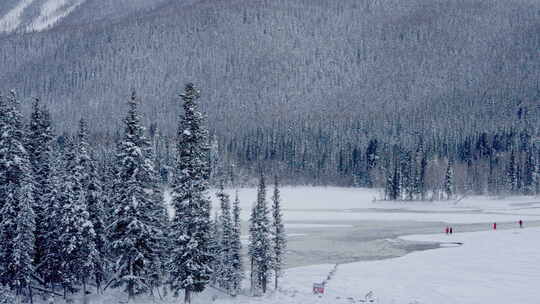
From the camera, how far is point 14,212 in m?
31.9

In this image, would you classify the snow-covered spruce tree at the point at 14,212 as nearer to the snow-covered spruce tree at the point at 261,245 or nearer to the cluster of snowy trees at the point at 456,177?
the snow-covered spruce tree at the point at 261,245

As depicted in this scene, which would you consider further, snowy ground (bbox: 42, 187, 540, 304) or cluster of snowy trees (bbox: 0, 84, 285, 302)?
snowy ground (bbox: 42, 187, 540, 304)

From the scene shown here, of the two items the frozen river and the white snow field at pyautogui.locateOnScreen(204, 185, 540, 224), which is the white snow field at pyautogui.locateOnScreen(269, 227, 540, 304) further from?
the white snow field at pyautogui.locateOnScreen(204, 185, 540, 224)

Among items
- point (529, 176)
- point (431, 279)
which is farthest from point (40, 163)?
point (529, 176)

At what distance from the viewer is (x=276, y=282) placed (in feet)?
141

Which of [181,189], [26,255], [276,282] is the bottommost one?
[276,282]

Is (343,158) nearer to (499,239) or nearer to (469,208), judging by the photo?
(469,208)

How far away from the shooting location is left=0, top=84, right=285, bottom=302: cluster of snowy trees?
30625 millimetres

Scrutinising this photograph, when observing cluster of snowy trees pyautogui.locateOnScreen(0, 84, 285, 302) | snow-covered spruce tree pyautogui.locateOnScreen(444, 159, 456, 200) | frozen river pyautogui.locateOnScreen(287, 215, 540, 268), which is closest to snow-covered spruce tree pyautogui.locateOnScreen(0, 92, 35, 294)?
cluster of snowy trees pyautogui.locateOnScreen(0, 84, 285, 302)

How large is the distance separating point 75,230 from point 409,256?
37.9 meters

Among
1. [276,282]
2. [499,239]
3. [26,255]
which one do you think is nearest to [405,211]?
[499,239]

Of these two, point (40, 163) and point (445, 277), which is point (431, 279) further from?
point (40, 163)

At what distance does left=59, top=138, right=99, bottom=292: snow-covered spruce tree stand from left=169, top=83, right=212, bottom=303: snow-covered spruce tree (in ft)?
19.5

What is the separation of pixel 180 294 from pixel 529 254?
36800 mm
